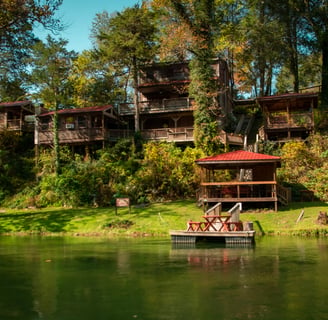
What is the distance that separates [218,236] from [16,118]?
37223mm

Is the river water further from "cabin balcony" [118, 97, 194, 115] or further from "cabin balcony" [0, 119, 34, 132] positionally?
"cabin balcony" [0, 119, 34, 132]

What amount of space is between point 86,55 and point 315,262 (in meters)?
50.9

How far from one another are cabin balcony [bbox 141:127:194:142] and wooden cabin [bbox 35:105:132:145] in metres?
2.57

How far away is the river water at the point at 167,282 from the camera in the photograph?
32.5 feet

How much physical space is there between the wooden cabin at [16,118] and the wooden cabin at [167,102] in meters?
11.4

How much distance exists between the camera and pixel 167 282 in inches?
512

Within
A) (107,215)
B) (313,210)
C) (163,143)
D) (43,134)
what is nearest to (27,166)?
(43,134)

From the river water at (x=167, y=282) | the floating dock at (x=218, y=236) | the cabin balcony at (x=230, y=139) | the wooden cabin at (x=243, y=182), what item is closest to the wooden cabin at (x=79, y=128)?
the cabin balcony at (x=230, y=139)

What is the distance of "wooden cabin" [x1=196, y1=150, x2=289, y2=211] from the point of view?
28266mm

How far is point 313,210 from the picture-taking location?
26.6 meters

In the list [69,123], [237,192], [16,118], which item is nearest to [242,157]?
[237,192]

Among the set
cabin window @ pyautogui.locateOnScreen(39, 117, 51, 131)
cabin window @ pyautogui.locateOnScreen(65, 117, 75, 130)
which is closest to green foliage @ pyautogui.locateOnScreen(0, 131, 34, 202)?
cabin window @ pyautogui.locateOnScreen(39, 117, 51, 131)

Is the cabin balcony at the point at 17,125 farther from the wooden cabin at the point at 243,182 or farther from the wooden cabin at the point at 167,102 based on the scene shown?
the wooden cabin at the point at 243,182

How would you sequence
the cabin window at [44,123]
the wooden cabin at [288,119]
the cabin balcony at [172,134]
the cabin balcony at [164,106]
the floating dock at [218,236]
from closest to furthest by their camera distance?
the floating dock at [218,236] < the wooden cabin at [288,119] < the cabin balcony at [172,134] < the cabin balcony at [164,106] < the cabin window at [44,123]
